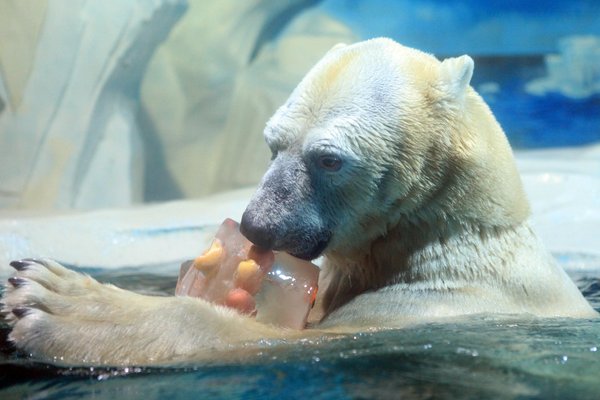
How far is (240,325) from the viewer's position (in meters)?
2.24

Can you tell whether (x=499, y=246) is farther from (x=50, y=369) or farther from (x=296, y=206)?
(x=50, y=369)

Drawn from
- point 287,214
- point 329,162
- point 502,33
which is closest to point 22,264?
point 287,214

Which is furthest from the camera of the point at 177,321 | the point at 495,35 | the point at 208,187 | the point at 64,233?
the point at 495,35

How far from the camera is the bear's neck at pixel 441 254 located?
102 inches

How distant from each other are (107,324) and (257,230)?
55 cm

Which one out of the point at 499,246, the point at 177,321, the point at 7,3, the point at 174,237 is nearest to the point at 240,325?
the point at 177,321

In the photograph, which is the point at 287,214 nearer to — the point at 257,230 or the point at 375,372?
the point at 257,230

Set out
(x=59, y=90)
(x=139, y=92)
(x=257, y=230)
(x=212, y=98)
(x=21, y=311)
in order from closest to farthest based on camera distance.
Result: (x=21, y=311), (x=257, y=230), (x=59, y=90), (x=139, y=92), (x=212, y=98)

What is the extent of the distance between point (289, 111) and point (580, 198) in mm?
3371

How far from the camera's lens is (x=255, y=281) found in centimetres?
247

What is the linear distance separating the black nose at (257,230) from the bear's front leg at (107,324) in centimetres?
27

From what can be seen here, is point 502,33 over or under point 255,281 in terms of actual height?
over

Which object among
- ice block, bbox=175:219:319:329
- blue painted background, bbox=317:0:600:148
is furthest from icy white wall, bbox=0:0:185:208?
ice block, bbox=175:219:319:329

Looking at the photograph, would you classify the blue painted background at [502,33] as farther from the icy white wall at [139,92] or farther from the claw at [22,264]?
the claw at [22,264]
